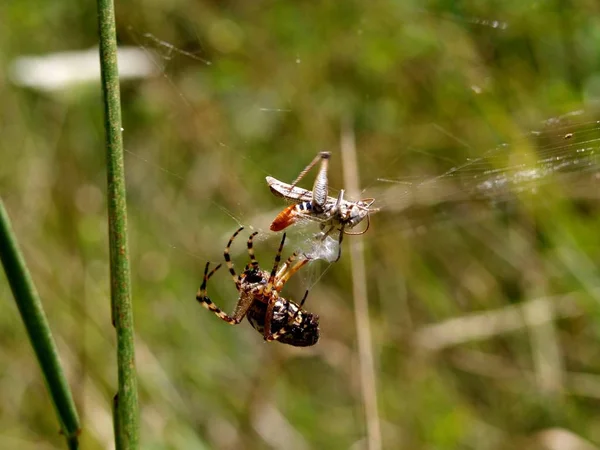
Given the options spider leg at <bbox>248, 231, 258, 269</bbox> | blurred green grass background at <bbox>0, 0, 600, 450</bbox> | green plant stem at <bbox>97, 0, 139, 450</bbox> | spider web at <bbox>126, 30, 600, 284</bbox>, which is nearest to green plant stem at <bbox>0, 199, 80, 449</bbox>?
green plant stem at <bbox>97, 0, 139, 450</bbox>

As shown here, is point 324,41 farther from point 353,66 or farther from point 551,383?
point 551,383

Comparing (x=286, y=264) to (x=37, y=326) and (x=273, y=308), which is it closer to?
(x=273, y=308)

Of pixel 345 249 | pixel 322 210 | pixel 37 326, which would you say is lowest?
pixel 37 326

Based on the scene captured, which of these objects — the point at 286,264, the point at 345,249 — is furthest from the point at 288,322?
the point at 345,249

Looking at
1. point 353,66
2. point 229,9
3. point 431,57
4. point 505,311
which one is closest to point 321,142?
point 353,66

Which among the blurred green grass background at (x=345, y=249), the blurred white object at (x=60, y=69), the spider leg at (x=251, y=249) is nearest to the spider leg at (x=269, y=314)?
the spider leg at (x=251, y=249)

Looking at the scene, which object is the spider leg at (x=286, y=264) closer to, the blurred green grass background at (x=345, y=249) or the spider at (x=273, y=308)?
the spider at (x=273, y=308)
